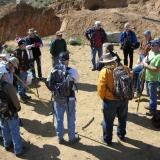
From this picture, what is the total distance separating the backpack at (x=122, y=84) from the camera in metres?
9.20

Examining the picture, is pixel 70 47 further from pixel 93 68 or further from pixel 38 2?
pixel 38 2

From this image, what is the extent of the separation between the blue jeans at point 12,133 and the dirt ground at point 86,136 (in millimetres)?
238

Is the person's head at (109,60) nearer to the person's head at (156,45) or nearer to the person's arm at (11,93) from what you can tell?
the person's head at (156,45)

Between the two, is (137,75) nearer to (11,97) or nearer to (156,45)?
(156,45)

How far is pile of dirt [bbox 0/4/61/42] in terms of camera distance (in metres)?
25.5

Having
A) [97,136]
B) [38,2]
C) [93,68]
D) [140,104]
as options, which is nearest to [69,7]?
[38,2]

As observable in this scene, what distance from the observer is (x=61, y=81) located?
9.57m

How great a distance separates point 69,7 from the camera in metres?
27.4

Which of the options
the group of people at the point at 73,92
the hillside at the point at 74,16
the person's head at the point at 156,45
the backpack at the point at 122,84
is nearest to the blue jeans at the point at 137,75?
the group of people at the point at 73,92

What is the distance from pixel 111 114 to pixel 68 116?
3.12ft

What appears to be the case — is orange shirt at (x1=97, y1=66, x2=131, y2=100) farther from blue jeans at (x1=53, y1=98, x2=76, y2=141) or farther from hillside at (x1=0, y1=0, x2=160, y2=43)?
hillside at (x1=0, y1=0, x2=160, y2=43)

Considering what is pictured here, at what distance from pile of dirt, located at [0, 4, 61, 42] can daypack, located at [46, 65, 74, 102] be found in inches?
633

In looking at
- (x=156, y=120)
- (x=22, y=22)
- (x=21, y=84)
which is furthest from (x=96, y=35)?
(x=22, y=22)

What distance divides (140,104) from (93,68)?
3.70 meters
